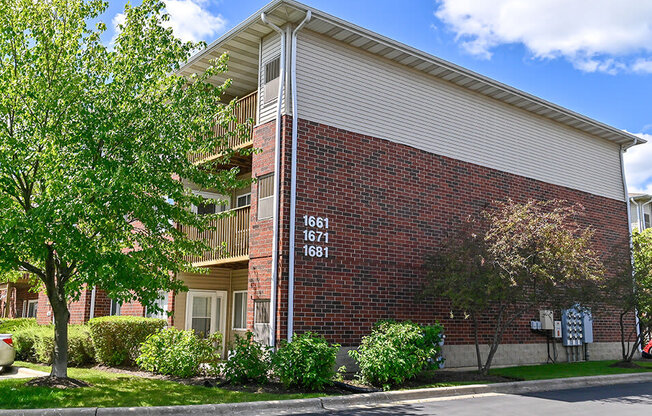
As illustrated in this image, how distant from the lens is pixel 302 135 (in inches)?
538

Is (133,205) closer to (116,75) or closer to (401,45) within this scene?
(116,75)

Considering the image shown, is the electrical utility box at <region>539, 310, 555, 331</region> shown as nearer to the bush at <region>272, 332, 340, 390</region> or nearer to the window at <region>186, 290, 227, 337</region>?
the bush at <region>272, 332, 340, 390</region>

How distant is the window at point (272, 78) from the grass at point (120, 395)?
6.90 meters

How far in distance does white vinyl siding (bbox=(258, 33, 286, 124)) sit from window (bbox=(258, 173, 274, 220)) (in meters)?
1.48

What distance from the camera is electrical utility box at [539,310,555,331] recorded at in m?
18.0

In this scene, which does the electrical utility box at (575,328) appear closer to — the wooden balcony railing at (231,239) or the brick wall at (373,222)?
the brick wall at (373,222)

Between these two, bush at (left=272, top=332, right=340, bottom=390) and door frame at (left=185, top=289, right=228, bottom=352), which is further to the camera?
door frame at (left=185, top=289, right=228, bottom=352)

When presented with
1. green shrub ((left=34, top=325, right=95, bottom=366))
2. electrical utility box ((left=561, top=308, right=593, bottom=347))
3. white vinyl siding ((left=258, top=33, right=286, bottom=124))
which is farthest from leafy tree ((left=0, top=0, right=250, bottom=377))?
electrical utility box ((left=561, top=308, right=593, bottom=347))

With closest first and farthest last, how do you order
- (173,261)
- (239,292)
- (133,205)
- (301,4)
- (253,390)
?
(133,205) → (253,390) → (173,261) → (301,4) → (239,292)

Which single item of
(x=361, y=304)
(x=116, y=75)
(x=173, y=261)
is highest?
(x=116, y=75)

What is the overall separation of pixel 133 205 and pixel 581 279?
1023cm

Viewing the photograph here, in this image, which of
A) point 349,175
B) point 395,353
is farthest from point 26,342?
point 395,353

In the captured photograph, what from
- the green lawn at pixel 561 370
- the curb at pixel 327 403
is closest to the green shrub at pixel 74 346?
the curb at pixel 327 403

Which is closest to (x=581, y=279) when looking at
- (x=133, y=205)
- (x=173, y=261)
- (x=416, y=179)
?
(x=416, y=179)
